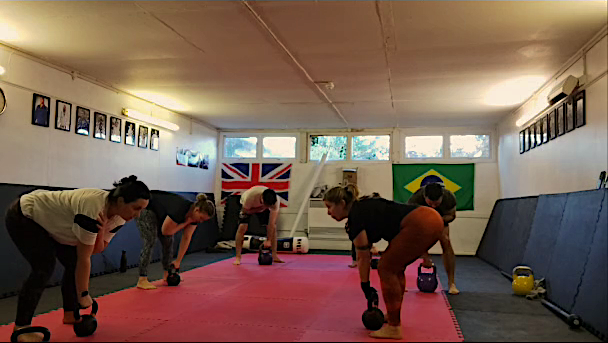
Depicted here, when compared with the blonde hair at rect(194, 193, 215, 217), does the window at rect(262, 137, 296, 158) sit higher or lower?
higher

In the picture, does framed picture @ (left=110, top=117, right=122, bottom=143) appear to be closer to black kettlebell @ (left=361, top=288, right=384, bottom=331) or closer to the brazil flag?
black kettlebell @ (left=361, top=288, right=384, bottom=331)

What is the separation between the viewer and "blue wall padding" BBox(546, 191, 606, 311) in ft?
13.8

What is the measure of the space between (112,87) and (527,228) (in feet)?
21.2

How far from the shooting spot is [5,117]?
5.38 m

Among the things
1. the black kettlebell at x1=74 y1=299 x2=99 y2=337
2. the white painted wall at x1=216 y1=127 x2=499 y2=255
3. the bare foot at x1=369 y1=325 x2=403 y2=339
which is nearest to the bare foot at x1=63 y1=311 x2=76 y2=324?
the black kettlebell at x1=74 y1=299 x2=99 y2=337

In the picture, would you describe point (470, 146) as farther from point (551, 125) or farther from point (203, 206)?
point (203, 206)

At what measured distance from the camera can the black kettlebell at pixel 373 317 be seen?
135 inches

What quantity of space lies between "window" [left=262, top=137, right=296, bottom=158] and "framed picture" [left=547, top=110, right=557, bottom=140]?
5.87m

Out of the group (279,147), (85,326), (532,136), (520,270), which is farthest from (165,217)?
(279,147)

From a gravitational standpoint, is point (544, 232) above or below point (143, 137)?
Result: below

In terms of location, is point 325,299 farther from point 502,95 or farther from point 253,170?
point 253,170

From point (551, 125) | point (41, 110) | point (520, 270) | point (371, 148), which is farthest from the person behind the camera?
point (371, 148)

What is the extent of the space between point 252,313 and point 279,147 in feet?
24.5

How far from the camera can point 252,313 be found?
4.05 m
